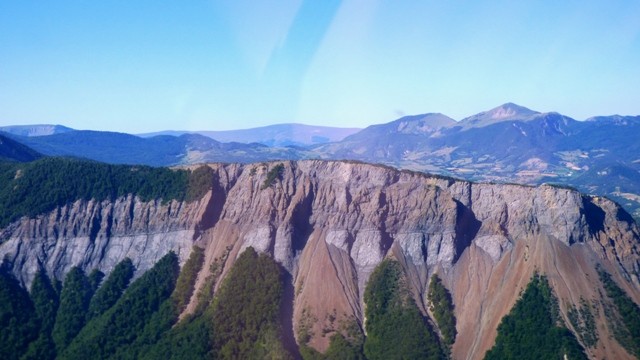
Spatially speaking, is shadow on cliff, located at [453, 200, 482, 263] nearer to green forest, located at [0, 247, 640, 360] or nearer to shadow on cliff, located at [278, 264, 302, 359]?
green forest, located at [0, 247, 640, 360]

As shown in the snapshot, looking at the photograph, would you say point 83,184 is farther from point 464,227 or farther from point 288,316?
point 464,227

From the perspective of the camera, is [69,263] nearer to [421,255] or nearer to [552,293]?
[421,255]

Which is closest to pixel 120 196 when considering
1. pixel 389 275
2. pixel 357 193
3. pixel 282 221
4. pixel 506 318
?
pixel 282 221

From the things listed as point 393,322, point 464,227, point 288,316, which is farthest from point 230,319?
point 464,227

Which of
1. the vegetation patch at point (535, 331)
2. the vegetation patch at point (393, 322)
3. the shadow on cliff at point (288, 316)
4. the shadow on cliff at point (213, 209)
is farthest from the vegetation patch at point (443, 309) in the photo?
the shadow on cliff at point (213, 209)

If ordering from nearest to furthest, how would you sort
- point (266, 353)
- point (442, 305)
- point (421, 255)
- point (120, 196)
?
point (266, 353), point (442, 305), point (421, 255), point (120, 196)
